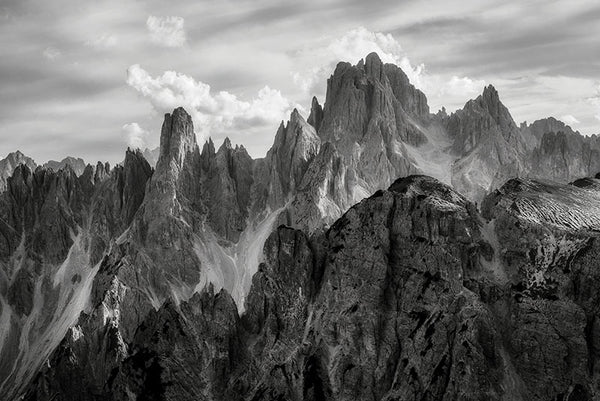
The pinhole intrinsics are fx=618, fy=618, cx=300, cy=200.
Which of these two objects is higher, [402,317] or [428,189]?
[428,189]

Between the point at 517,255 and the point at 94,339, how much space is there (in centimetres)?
11939

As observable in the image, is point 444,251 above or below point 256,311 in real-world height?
above

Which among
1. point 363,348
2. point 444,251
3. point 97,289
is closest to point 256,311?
point 363,348

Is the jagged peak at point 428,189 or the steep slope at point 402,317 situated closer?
the steep slope at point 402,317

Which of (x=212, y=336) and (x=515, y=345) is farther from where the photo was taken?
(x=212, y=336)

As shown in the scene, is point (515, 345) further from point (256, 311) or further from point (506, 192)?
point (256, 311)

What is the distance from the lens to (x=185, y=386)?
127750mm

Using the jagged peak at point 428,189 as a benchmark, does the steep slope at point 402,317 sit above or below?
below

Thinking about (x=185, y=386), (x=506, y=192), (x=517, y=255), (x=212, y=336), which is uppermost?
(x=506, y=192)

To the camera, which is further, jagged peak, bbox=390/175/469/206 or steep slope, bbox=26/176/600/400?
jagged peak, bbox=390/175/469/206

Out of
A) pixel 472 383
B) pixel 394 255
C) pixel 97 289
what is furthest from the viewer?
pixel 97 289

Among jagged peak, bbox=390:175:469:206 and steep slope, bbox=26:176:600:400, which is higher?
jagged peak, bbox=390:175:469:206

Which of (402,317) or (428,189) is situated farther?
(428,189)

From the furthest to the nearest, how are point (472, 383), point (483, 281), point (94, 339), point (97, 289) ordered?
point (97, 289), point (94, 339), point (483, 281), point (472, 383)
